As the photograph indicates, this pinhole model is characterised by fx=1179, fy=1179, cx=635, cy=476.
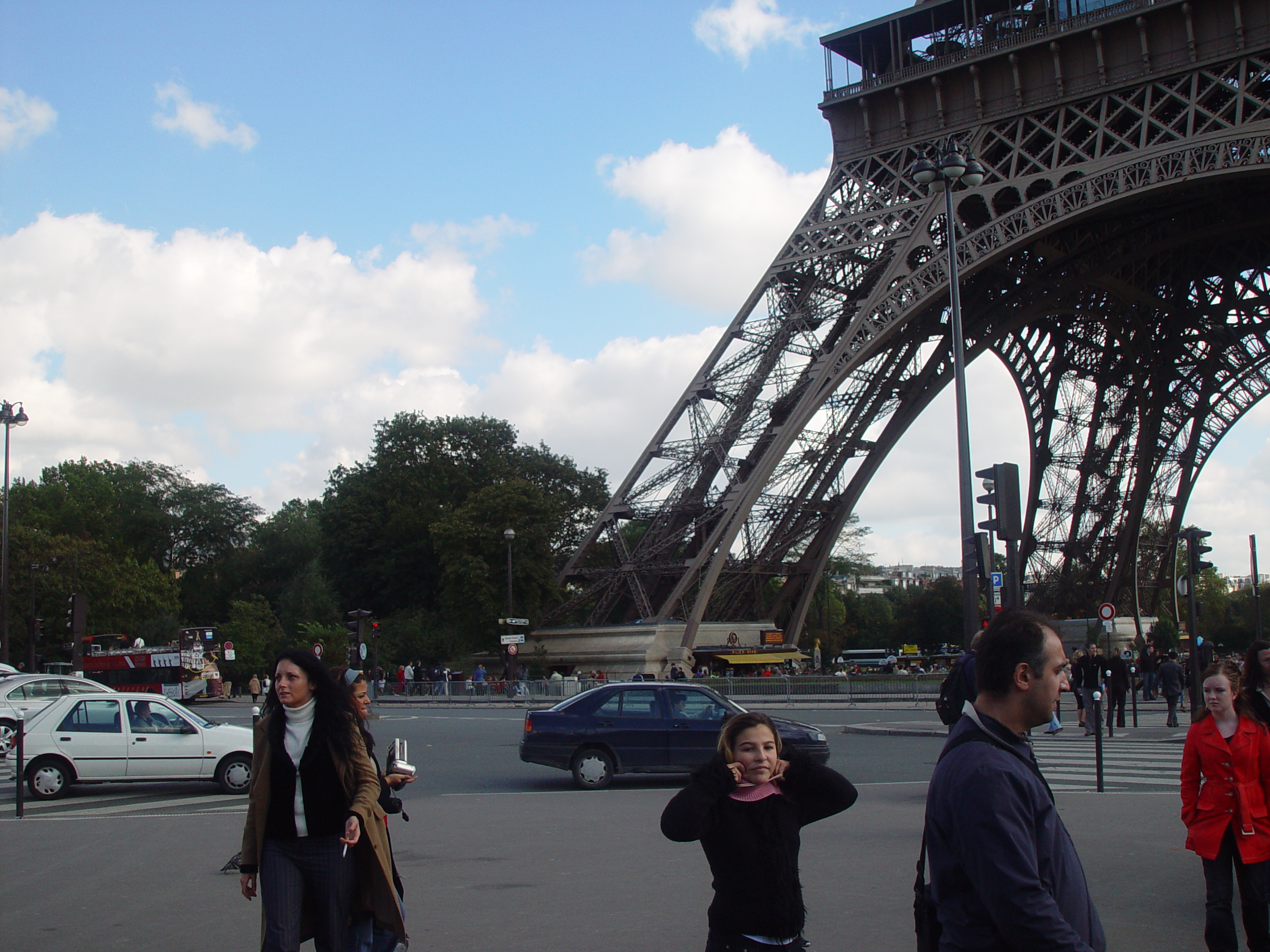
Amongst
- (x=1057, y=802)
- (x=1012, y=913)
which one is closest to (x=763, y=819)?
(x=1012, y=913)

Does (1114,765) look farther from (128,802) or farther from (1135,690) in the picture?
(128,802)

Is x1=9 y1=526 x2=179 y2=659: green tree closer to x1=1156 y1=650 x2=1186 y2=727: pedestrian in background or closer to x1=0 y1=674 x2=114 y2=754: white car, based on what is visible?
x1=0 y1=674 x2=114 y2=754: white car

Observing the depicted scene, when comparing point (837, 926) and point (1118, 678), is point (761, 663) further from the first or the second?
point (837, 926)

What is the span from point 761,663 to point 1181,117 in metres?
20.2

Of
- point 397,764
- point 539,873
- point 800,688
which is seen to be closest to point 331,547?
point 800,688

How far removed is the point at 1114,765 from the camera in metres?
15.5

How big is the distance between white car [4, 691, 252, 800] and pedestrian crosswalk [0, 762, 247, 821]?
9.6 inches

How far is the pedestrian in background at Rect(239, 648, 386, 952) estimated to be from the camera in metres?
4.71

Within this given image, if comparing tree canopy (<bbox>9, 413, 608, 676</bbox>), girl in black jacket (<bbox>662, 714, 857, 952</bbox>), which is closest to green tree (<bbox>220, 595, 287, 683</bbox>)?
tree canopy (<bbox>9, 413, 608, 676</bbox>)

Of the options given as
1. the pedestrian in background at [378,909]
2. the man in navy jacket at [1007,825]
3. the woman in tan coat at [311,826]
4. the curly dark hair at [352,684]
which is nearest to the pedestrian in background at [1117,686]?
the curly dark hair at [352,684]

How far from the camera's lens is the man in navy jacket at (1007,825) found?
2.73m

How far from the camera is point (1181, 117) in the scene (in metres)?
29.6


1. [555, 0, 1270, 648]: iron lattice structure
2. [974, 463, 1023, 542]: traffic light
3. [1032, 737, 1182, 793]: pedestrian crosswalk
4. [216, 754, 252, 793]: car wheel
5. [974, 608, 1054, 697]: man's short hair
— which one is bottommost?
[1032, 737, 1182, 793]: pedestrian crosswalk

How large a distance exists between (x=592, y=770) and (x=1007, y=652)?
12234 mm
